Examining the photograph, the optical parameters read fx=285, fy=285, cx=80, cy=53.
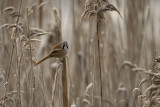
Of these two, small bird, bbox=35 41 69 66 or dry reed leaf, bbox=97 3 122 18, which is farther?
small bird, bbox=35 41 69 66

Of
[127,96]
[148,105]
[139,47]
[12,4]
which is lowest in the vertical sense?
[127,96]

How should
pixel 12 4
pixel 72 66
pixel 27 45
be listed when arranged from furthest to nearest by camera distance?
pixel 72 66, pixel 12 4, pixel 27 45

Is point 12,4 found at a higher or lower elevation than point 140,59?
higher

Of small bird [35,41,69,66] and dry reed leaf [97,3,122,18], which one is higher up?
dry reed leaf [97,3,122,18]

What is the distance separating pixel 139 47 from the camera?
129 inches

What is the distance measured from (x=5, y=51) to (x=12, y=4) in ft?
1.92

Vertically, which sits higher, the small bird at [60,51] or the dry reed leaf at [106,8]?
the dry reed leaf at [106,8]

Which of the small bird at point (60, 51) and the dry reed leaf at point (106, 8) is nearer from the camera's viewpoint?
the dry reed leaf at point (106, 8)

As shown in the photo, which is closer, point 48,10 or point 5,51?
point 5,51

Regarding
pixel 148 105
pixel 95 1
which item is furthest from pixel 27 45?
pixel 148 105

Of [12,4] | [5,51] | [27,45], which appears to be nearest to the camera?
[27,45]

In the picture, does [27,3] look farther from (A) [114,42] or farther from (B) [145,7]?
(B) [145,7]

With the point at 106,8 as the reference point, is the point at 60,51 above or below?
below

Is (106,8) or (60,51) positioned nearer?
(106,8)
